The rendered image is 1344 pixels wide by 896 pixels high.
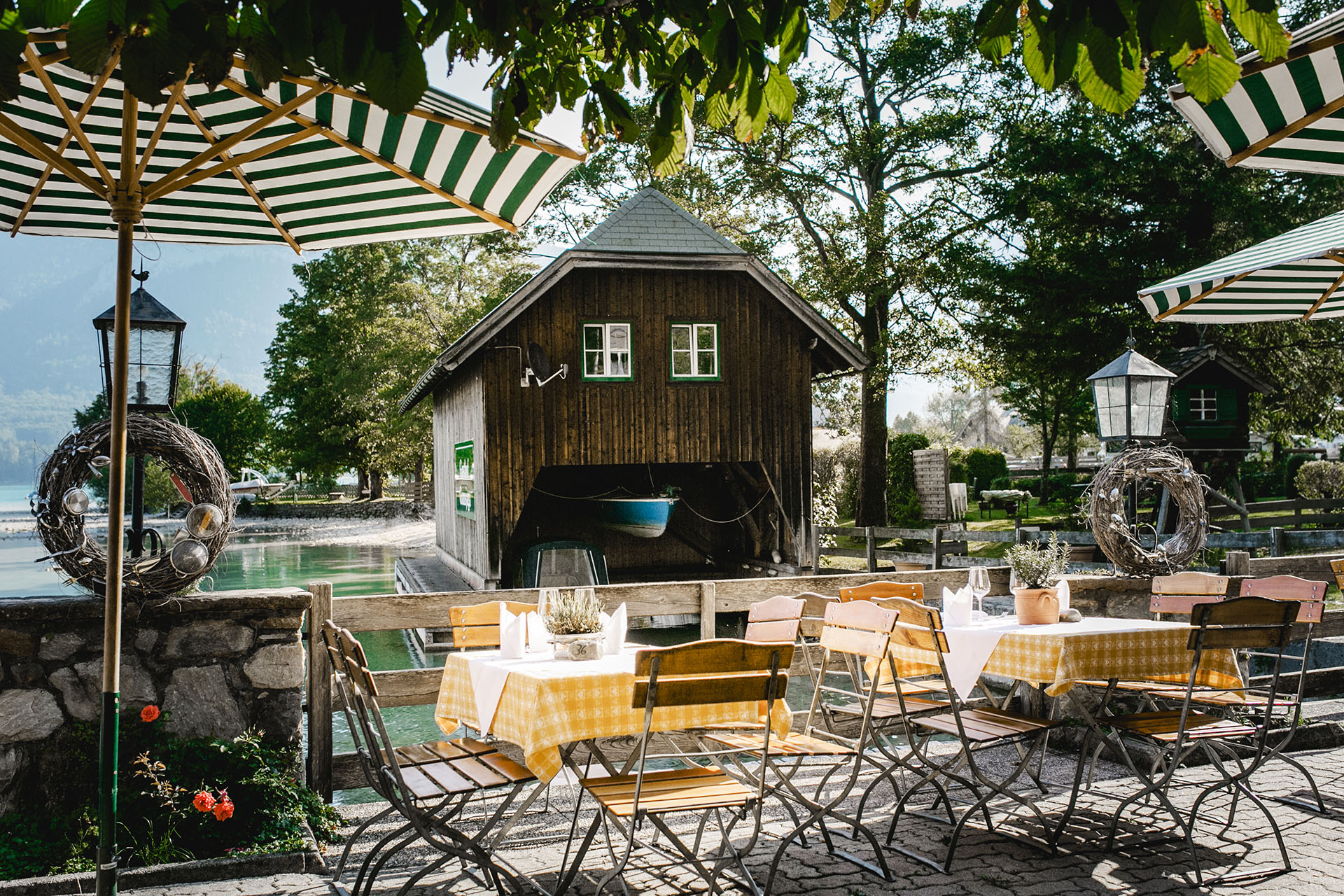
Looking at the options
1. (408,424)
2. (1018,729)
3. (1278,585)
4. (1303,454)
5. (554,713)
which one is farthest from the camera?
(408,424)

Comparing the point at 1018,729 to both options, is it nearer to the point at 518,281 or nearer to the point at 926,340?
the point at 926,340

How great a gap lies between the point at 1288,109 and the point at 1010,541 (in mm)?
13711

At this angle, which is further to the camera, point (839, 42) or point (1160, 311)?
point (839, 42)

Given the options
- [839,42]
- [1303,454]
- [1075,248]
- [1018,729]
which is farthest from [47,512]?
[1303,454]

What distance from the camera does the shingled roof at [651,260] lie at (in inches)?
590

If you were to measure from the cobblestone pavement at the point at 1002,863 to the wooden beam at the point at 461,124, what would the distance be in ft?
9.61

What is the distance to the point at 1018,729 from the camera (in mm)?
4465

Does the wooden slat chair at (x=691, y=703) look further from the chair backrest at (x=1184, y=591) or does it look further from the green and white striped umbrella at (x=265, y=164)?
the chair backrest at (x=1184, y=591)

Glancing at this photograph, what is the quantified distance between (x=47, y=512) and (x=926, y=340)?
20696mm

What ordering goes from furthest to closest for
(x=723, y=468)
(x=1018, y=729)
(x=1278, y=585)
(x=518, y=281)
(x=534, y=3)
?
(x=518, y=281)
(x=723, y=468)
(x=1278, y=585)
(x=1018, y=729)
(x=534, y=3)

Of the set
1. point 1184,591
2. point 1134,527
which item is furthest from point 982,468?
point 1184,591

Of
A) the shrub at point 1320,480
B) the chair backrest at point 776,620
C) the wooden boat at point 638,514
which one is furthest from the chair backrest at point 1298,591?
the shrub at point 1320,480

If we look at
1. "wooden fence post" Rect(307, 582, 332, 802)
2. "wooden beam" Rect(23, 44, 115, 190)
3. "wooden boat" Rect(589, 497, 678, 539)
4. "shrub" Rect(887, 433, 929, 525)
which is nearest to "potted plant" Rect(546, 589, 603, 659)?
"wooden fence post" Rect(307, 582, 332, 802)

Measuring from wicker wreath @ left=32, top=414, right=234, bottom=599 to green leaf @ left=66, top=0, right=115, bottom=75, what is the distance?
9.35 feet
